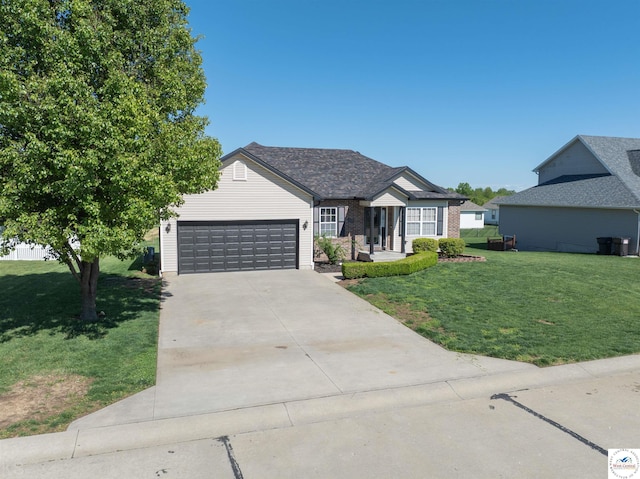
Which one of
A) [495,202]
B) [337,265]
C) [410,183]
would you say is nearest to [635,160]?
[495,202]

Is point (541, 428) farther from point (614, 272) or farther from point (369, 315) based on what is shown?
point (614, 272)

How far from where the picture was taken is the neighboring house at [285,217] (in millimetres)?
19766

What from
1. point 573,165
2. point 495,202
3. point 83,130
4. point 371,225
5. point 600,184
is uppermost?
point 573,165

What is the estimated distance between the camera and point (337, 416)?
7367 mm

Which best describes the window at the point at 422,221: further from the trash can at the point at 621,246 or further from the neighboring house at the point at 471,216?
the neighboring house at the point at 471,216

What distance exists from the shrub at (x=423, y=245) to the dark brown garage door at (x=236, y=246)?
253 inches

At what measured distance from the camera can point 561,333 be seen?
442 inches

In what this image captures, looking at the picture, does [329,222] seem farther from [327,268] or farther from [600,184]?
[600,184]

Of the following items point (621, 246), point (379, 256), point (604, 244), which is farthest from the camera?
point (604, 244)

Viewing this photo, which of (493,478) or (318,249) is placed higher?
(318,249)

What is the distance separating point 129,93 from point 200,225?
10473 mm

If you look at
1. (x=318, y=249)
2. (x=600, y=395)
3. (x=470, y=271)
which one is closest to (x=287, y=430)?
(x=600, y=395)

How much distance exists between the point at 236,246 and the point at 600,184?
22.1 metres

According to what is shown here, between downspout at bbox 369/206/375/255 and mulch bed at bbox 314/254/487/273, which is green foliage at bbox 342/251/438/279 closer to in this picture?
mulch bed at bbox 314/254/487/273
